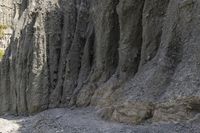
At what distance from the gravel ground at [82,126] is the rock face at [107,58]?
0.61 meters

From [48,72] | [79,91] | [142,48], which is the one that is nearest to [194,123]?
[142,48]

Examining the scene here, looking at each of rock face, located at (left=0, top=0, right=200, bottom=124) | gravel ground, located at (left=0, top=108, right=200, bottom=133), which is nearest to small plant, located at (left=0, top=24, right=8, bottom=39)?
rock face, located at (left=0, top=0, right=200, bottom=124)

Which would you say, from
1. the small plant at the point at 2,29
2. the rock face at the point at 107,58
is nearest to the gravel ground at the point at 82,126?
the rock face at the point at 107,58

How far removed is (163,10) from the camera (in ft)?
64.3

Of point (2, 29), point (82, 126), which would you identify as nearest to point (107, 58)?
point (82, 126)

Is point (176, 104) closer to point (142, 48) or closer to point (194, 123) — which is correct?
point (194, 123)

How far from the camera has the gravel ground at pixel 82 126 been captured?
13.2 meters

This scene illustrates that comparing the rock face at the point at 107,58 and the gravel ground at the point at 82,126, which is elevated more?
the rock face at the point at 107,58

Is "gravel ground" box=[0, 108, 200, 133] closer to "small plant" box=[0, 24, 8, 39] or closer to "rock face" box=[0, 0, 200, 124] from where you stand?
"rock face" box=[0, 0, 200, 124]

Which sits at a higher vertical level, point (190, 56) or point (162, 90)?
point (190, 56)

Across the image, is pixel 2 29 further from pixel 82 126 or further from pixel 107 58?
pixel 82 126

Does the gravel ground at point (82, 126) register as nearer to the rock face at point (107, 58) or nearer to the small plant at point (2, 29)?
the rock face at point (107, 58)

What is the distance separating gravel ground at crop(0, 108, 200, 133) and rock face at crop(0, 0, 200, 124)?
611 millimetres

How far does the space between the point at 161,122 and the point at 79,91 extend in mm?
11522
